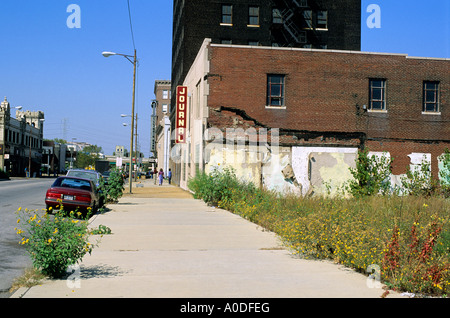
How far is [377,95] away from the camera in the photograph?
3309 cm

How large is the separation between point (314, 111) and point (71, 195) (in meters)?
17.9

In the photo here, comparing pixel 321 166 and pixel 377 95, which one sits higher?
pixel 377 95

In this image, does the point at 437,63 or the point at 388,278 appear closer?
the point at 388,278

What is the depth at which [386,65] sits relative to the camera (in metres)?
33.0

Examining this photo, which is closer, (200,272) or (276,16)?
(200,272)

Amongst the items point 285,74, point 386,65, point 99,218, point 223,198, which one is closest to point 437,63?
point 386,65

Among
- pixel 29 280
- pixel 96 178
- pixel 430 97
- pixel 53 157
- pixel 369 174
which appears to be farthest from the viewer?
pixel 53 157

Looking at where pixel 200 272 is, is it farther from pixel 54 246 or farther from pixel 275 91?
pixel 275 91

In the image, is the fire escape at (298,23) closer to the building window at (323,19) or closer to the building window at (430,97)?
the building window at (323,19)

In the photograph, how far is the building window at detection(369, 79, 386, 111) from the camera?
33.1 m

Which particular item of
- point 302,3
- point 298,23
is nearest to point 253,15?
point 298,23
